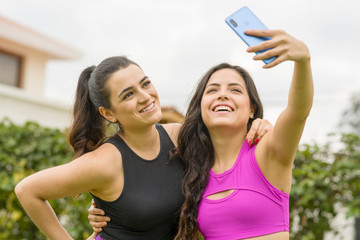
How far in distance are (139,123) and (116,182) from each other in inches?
14.2

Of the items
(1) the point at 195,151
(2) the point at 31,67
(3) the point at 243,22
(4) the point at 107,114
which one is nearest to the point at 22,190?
(4) the point at 107,114

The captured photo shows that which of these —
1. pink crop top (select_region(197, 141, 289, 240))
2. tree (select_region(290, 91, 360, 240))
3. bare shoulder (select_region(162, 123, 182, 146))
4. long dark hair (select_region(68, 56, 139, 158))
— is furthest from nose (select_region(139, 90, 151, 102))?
tree (select_region(290, 91, 360, 240))

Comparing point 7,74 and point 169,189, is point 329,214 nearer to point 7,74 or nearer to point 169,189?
point 169,189

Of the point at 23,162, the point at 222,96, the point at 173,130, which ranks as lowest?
the point at 23,162

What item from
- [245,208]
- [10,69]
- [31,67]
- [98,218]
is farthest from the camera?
[31,67]

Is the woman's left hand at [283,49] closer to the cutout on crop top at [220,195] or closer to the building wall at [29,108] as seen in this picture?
the cutout on crop top at [220,195]

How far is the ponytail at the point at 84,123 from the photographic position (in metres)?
2.87

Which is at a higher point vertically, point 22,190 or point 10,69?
point 22,190

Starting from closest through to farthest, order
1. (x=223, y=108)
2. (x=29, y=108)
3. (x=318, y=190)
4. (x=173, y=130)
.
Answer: (x=223, y=108) → (x=173, y=130) → (x=318, y=190) → (x=29, y=108)

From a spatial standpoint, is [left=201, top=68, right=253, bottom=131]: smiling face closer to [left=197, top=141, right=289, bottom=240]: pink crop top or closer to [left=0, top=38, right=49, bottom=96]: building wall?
[left=197, top=141, right=289, bottom=240]: pink crop top

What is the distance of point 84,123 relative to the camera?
114 inches

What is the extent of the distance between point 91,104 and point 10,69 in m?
10.3

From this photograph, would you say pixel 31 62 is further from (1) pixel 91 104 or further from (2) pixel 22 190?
(2) pixel 22 190

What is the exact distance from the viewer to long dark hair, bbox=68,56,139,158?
273 centimetres
